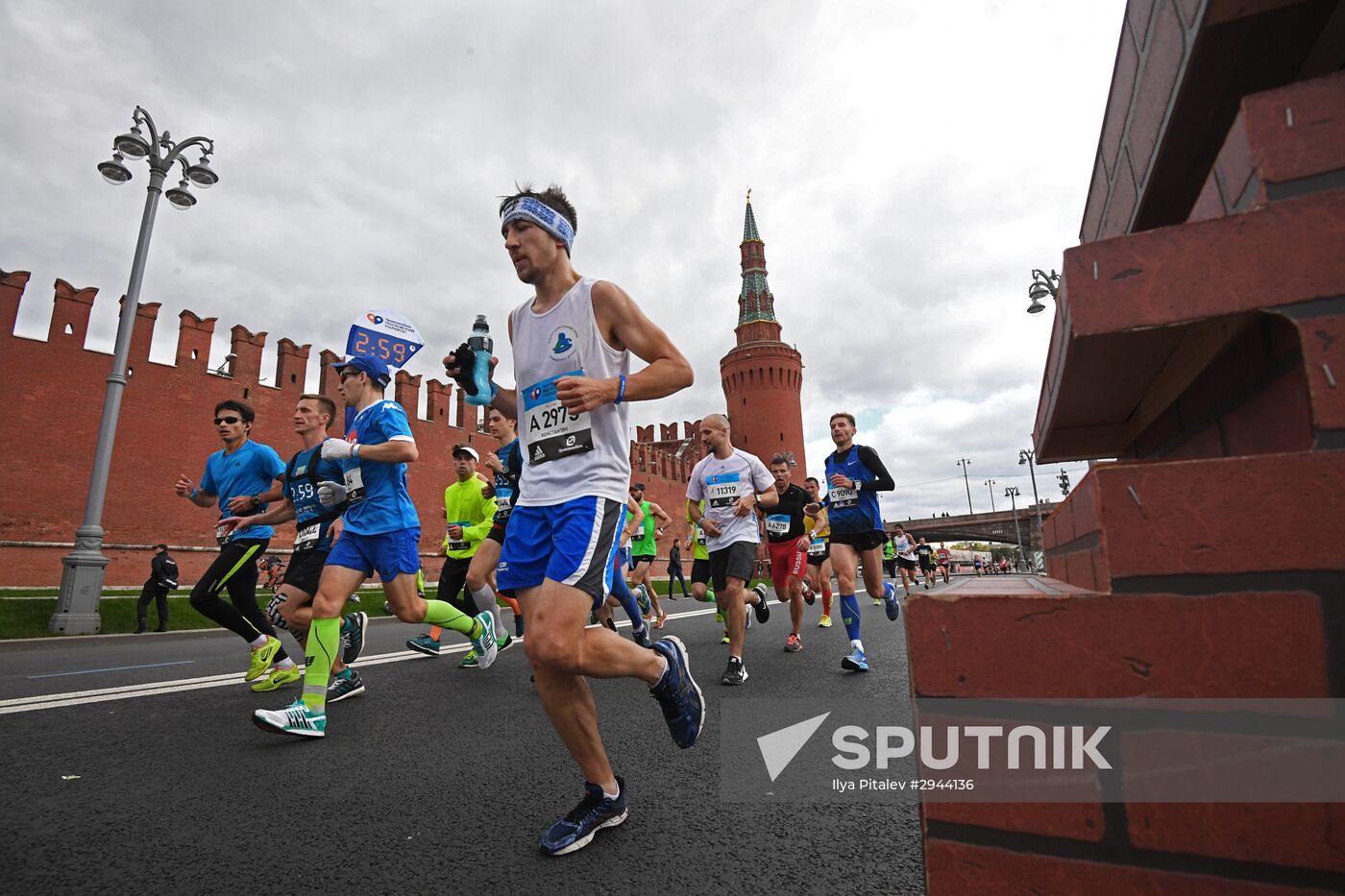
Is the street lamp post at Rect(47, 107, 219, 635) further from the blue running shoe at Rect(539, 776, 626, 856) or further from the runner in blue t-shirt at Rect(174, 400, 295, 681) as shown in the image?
the blue running shoe at Rect(539, 776, 626, 856)

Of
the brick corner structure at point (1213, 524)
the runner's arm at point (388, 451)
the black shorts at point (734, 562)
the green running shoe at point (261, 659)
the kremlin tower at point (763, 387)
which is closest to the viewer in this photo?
the brick corner structure at point (1213, 524)

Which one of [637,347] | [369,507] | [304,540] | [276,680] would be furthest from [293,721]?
[637,347]

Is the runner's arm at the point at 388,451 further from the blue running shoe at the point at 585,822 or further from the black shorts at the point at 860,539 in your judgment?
the black shorts at the point at 860,539

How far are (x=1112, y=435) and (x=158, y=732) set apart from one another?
4044 mm

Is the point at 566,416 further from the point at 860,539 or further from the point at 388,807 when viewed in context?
the point at 860,539

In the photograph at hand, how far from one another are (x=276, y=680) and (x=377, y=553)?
53.4 inches

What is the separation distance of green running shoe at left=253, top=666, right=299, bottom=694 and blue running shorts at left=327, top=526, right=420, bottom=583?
116 cm

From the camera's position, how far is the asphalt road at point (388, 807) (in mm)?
1724

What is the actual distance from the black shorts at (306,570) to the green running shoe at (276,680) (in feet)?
1.93

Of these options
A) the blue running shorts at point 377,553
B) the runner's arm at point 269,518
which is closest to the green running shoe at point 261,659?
the runner's arm at point 269,518

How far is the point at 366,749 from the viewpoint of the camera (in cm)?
295

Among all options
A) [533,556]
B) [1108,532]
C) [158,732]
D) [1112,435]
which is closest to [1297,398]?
[1108,532]

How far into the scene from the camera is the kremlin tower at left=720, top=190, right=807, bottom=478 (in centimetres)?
5497

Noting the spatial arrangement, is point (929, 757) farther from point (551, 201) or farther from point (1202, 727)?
point (551, 201)
